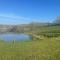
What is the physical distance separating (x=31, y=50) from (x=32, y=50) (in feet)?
0.07

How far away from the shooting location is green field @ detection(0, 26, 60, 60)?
2.88 metres

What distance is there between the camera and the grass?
2.88 meters

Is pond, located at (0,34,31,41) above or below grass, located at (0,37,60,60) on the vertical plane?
above

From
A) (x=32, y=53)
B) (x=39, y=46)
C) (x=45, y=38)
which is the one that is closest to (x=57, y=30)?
(x=45, y=38)

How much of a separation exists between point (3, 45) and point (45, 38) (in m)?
0.97

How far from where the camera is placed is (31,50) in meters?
2.92

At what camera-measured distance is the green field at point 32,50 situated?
9.43 feet

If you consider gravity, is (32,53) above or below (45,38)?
below

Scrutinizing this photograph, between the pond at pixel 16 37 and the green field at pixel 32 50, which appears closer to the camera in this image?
the green field at pixel 32 50

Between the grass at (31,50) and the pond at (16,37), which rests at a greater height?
the pond at (16,37)

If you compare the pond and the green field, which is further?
the pond

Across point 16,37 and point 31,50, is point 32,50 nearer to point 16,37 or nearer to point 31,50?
point 31,50

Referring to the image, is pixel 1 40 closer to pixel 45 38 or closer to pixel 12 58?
pixel 12 58

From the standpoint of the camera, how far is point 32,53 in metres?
2.90
